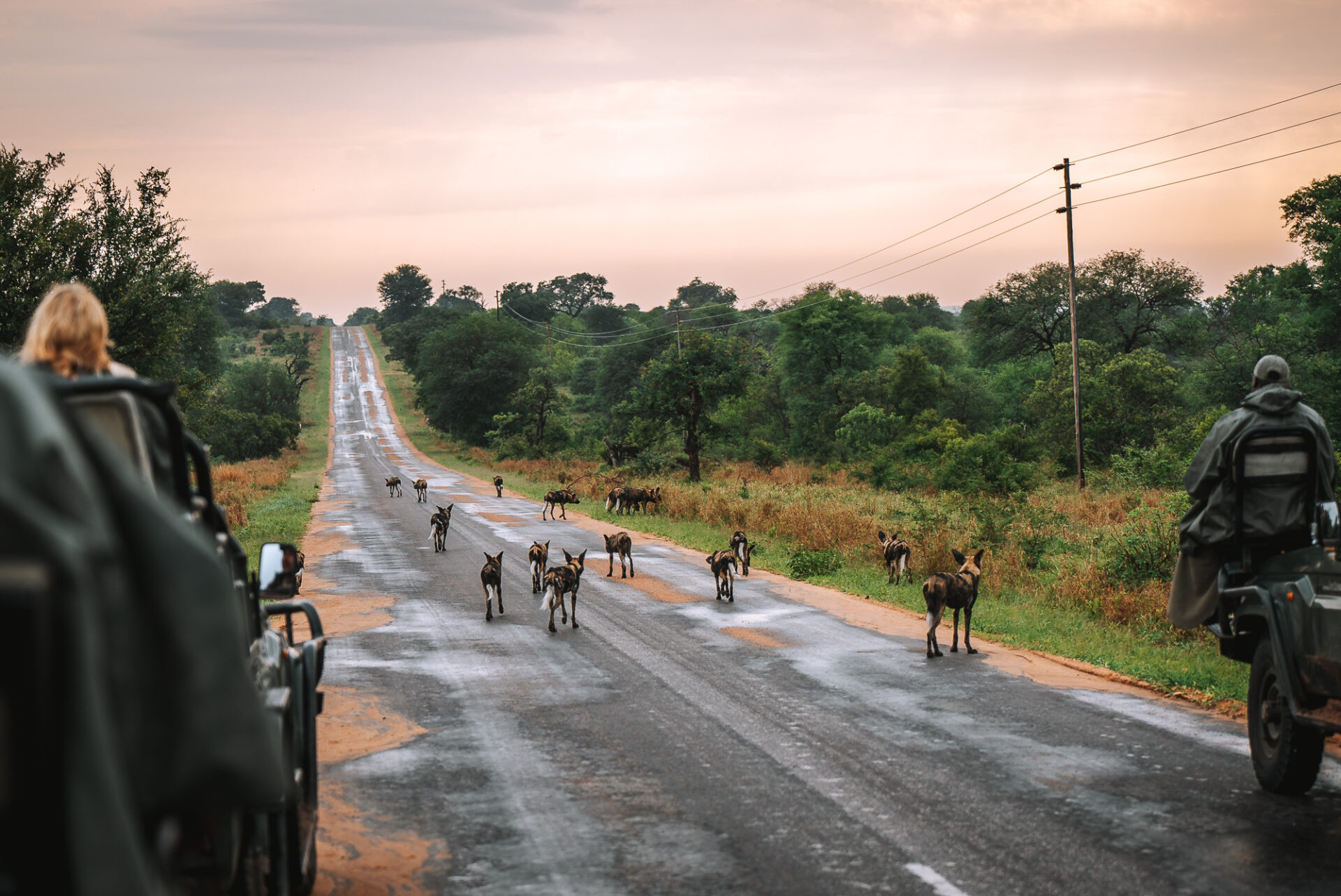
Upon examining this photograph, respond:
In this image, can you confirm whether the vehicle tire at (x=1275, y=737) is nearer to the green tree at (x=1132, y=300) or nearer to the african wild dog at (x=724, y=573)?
the african wild dog at (x=724, y=573)

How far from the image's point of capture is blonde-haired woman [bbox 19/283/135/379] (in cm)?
348

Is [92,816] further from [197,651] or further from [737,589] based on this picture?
[737,589]

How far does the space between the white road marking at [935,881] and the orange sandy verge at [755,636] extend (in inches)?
269

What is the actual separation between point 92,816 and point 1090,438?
46.5 m

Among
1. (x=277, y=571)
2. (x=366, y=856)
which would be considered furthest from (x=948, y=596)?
(x=277, y=571)

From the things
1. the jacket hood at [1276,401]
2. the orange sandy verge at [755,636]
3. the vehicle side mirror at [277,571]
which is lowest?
the orange sandy verge at [755,636]

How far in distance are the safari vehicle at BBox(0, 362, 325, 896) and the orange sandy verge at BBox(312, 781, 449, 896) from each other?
3744mm

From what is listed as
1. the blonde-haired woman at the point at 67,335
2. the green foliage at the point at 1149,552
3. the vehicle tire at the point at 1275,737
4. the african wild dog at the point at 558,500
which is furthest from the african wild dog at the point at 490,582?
the african wild dog at the point at 558,500

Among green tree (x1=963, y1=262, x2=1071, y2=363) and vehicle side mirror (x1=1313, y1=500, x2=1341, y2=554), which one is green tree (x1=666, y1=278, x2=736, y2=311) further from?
vehicle side mirror (x1=1313, y1=500, x2=1341, y2=554)

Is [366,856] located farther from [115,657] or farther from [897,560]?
[897,560]

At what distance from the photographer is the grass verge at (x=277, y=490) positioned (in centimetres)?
2656

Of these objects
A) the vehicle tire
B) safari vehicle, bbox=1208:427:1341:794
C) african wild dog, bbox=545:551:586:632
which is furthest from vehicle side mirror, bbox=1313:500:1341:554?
african wild dog, bbox=545:551:586:632

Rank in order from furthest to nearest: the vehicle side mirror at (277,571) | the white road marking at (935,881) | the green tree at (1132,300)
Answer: the green tree at (1132,300) < the white road marking at (935,881) < the vehicle side mirror at (277,571)

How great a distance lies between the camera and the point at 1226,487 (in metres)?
7.50
